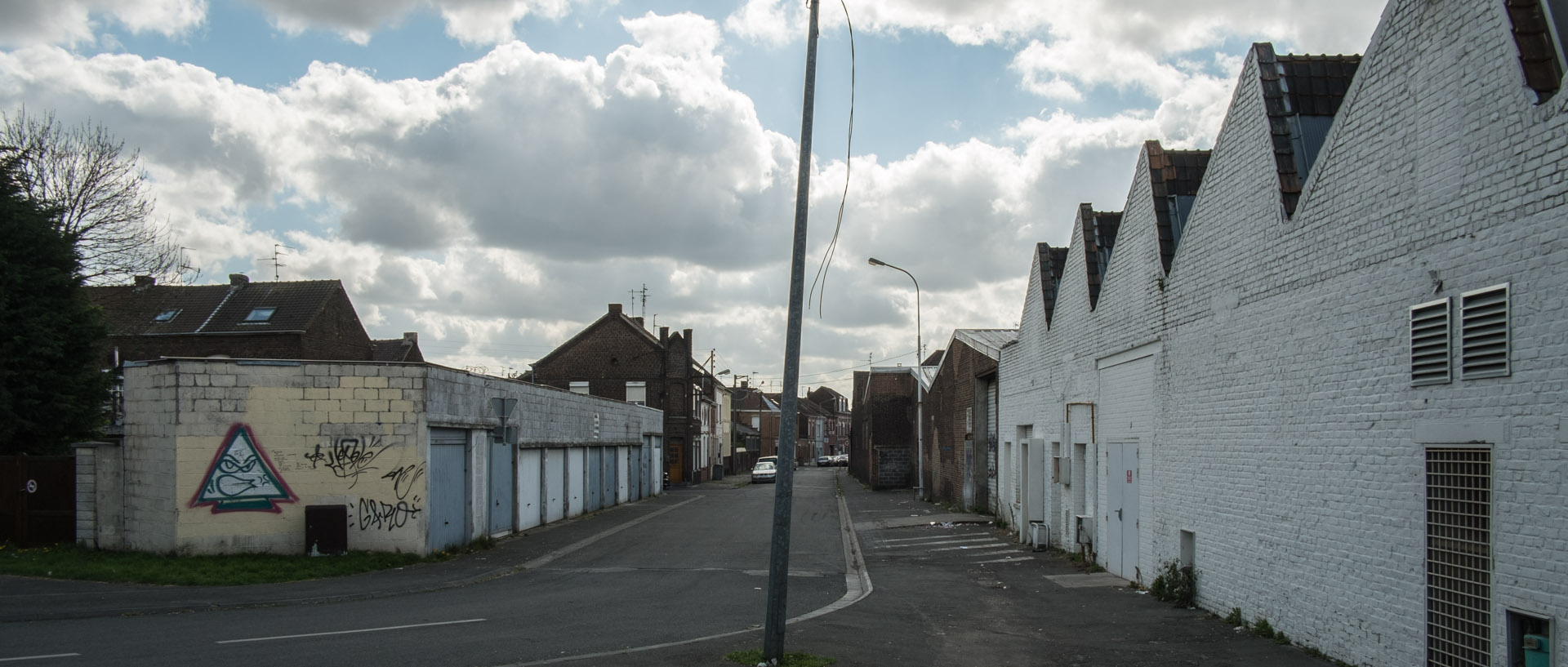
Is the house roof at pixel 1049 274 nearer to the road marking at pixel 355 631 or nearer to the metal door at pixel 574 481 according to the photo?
the road marking at pixel 355 631

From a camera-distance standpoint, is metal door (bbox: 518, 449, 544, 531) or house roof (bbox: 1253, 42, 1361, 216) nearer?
house roof (bbox: 1253, 42, 1361, 216)

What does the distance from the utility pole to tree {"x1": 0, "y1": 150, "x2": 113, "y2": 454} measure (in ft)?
63.9

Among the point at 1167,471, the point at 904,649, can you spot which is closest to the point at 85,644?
Answer: the point at 904,649

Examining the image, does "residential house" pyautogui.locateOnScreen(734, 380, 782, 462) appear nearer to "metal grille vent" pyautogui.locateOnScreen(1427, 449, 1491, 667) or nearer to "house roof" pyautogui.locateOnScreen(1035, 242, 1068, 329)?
"house roof" pyautogui.locateOnScreen(1035, 242, 1068, 329)

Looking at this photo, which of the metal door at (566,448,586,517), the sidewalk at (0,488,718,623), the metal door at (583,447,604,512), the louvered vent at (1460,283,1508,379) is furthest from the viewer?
the metal door at (583,447,604,512)

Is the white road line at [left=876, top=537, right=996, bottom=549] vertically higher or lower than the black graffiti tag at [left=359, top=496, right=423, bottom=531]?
lower

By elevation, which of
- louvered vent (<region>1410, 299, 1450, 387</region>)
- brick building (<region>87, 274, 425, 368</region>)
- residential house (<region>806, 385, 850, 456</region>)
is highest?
brick building (<region>87, 274, 425, 368</region>)

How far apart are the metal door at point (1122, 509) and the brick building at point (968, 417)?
10.6 meters

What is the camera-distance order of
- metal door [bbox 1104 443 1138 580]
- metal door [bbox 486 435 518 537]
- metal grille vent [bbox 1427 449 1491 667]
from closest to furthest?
metal grille vent [bbox 1427 449 1491 667] → metal door [bbox 1104 443 1138 580] → metal door [bbox 486 435 518 537]

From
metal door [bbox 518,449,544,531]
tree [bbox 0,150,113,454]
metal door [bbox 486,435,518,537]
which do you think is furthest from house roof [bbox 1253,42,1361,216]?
tree [bbox 0,150,113,454]

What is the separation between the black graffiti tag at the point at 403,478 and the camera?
1850 centimetres

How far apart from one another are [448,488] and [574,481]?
1128cm

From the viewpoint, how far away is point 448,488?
20.1 m

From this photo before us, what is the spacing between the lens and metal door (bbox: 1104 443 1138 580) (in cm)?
1539
